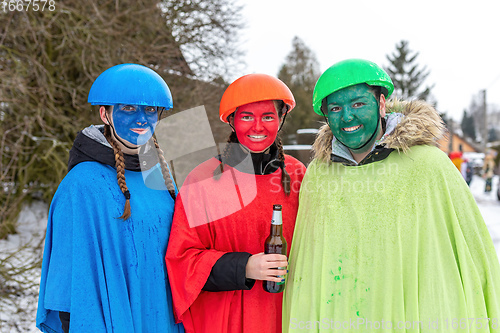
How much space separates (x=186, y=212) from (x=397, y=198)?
120 centimetres

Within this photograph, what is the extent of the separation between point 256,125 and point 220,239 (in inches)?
28.6

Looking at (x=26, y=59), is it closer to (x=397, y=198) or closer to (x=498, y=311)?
(x=397, y=198)

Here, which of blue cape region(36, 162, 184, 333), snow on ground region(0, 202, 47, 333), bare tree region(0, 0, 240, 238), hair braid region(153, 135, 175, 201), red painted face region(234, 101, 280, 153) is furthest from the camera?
bare tree region(0, 0, 240, 238)

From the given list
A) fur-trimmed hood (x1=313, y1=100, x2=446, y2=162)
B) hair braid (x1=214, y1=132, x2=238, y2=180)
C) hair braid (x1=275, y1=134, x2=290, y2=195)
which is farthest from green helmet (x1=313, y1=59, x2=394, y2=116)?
hair braid (x1=214, y1=132, x2=238, y2=180)

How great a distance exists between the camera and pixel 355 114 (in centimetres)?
211

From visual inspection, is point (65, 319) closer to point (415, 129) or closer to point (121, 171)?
point (121, 171)

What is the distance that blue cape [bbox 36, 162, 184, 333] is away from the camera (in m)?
2.03

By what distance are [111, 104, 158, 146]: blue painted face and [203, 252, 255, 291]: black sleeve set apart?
89cm

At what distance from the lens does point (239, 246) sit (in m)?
2.35

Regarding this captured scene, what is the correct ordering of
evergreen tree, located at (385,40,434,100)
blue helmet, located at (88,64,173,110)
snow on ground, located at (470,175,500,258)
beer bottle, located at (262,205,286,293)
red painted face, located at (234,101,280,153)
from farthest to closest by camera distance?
evergreen tree, located at (385,40,434,100) < snow on ground, located at (470,175,500,258) < red painted face, located at (234,101,280,153) < blue helmet, located at (88,64,173,110) < beer bottle, located at (262,205,286,293)

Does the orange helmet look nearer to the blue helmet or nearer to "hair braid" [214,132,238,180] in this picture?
"hair braid" [214,132,238,180]

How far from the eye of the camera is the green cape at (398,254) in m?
1.88

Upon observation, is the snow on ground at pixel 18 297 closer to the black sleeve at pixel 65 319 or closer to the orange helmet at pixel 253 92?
the black sleeve at pixel 65 319

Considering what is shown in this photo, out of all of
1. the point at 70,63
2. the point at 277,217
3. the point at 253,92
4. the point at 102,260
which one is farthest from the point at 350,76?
the point at 70,63
